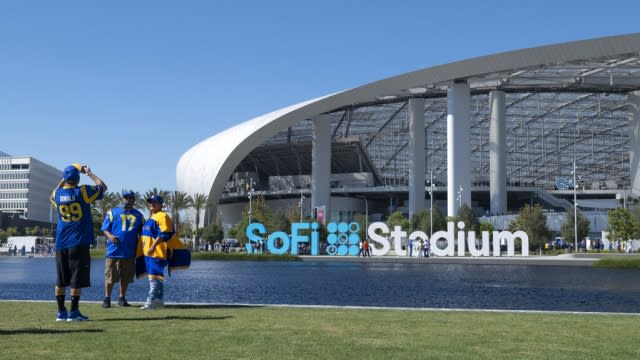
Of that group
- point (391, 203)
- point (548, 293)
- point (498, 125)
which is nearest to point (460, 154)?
point (498, 125)

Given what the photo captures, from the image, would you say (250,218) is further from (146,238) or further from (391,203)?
(146,238)

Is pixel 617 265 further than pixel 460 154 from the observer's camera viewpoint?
No

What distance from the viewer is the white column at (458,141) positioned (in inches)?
2776

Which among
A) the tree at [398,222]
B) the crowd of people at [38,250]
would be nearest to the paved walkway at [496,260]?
the tree at [398,222]

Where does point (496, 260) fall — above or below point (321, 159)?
below

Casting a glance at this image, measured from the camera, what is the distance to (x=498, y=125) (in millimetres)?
74500

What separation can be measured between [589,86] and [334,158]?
120 ft

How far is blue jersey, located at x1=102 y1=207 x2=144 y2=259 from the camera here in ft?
37.8

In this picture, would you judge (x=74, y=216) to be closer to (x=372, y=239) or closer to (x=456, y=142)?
(x=372, y=239)

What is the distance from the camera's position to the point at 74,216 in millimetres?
9680

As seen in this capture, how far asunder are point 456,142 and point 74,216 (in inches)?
2500

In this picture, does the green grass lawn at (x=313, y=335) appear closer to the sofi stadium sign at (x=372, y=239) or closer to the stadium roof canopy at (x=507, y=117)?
the sofi stadium sign at (x=372, y=239)

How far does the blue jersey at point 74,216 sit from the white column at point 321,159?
72.9 m

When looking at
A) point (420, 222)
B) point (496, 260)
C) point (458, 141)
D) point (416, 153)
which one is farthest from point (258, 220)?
point (496, 260)
